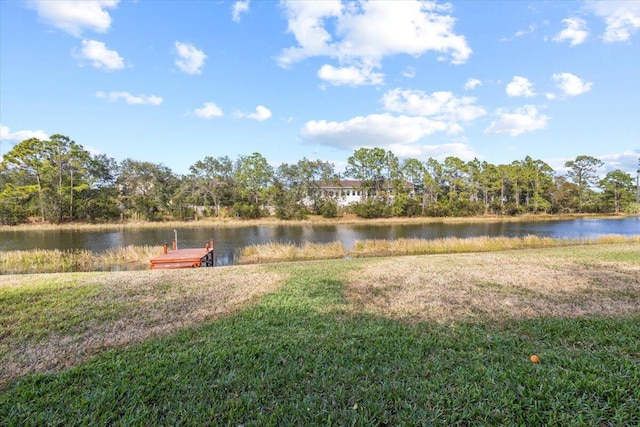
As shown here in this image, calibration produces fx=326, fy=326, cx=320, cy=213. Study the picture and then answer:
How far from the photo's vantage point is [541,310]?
4488 mm

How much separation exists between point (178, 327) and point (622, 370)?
14.9 feet

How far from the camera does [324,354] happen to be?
3.21 metres

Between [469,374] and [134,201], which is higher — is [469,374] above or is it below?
below

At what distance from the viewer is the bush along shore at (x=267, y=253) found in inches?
577

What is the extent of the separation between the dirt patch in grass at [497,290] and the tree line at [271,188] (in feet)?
113

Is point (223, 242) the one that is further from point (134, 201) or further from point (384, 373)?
point (134, 201)

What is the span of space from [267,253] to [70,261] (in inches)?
353

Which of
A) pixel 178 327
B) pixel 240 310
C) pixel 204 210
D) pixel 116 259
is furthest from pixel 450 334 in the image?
pixel 204 210

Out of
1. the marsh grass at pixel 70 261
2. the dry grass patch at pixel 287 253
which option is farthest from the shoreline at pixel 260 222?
the dry grass patch at pixel 287 253

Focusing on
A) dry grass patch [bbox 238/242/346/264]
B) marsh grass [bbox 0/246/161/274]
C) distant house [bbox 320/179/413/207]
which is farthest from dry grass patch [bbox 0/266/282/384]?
distant house [bbox 320/179/413/207]

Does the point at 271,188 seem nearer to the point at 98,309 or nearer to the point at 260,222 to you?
the point at 260,222

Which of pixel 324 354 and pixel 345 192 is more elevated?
pixel 345 192

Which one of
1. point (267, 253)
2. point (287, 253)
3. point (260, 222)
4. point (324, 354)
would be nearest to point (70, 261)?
point (267, 253)

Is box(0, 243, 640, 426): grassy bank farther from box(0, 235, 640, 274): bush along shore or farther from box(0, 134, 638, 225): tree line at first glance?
box(0, 134, 638, 225): tree line
